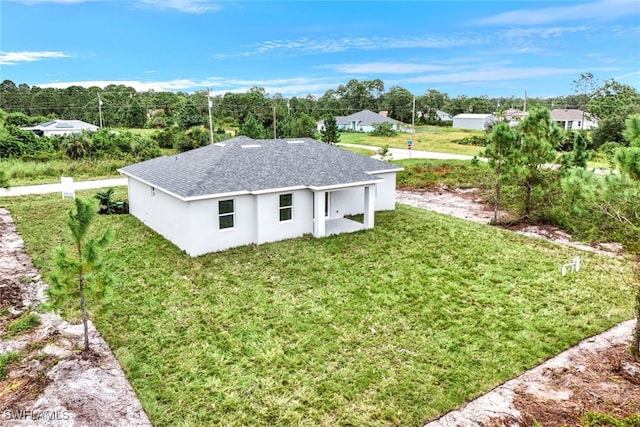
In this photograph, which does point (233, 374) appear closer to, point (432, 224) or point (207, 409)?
point (207, 409)

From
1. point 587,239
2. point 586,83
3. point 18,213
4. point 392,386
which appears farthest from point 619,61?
point 18,213

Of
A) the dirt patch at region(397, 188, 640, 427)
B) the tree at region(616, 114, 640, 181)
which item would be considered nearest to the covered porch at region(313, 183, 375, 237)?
the dirt patch at region(397, 188, 640, 427)

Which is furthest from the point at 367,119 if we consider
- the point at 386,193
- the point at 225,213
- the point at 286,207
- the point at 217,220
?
the point at 217,220

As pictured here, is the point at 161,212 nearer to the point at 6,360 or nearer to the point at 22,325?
the point at 22,325

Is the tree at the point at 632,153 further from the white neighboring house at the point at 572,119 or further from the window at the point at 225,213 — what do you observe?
the white neighboring house at the point at 572,119

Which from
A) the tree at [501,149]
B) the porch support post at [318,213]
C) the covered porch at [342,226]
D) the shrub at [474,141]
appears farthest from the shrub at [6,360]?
the shrub at [474,141]
